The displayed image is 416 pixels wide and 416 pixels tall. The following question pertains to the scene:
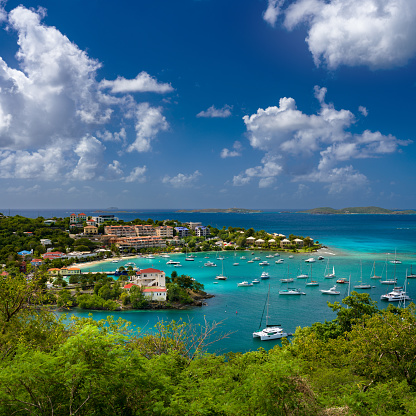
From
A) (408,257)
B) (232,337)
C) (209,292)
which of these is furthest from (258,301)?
(408,257)

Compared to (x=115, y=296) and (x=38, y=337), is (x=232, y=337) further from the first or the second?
(x=38, y=337)

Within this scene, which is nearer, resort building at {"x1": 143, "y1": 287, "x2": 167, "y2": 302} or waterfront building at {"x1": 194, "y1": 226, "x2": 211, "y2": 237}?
resort building at {"x1": 143, "y1": 287, "x2": 167, "y2": 302}

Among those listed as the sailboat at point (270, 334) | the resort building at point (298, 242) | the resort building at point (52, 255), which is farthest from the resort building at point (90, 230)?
the sailboat at point (270, 334)

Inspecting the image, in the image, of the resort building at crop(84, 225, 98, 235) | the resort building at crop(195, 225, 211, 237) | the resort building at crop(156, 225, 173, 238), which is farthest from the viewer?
the resort building at crop(195, 225, 211, 237)

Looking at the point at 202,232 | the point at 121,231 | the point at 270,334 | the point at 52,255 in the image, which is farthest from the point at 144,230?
the point at 270,334

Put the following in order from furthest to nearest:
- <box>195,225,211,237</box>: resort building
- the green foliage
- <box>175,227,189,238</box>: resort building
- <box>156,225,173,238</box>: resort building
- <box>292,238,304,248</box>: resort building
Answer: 1. <box>195,225,211,237</box>: resort building
2. <box>175,227,189,238</box>: resort building
3. <box>156,225,173,238</box>: resort building
4. <box>292,238,304,248</box>: resort building
5. the green foliage

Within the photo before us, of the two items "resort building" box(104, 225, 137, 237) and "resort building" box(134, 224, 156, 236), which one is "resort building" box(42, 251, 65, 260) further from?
"resort building" box(134, 224, 156, 236)

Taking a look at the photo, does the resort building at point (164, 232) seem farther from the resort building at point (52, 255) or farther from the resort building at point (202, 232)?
the resort building at point (52, 255)

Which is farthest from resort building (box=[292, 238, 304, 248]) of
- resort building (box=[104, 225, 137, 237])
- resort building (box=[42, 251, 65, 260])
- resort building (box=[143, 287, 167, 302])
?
resort building (box=[42, 251, 65, 260])

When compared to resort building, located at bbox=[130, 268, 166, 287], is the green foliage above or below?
below

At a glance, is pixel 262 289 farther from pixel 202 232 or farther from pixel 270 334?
pixel 202 232

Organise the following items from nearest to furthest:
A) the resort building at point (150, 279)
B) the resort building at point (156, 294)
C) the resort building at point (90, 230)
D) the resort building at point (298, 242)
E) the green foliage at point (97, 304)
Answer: the green foliage at point (97, 304)
the resort building at point (156, 294)
the resort building at point (150, 279)
the resort building at point (298, 242)
the resort building at point (90, 230)
